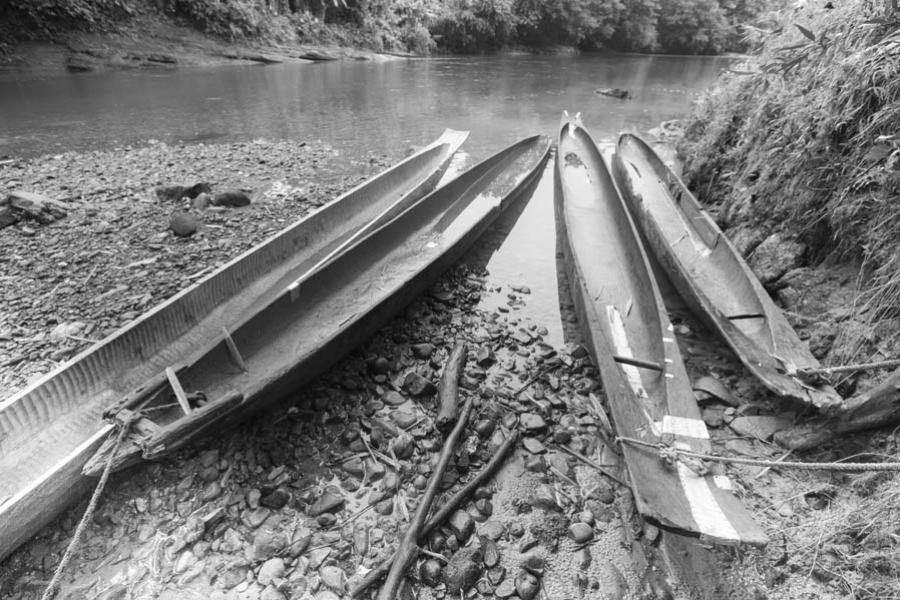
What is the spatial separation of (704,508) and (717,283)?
3.37 metres

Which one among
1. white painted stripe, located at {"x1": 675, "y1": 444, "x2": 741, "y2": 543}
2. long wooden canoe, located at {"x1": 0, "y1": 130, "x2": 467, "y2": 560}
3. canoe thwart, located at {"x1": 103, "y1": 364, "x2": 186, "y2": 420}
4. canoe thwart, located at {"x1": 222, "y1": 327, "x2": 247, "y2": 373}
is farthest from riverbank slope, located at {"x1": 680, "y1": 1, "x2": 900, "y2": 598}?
long wooden canoe, located at {"x1": 0, "y1": 130, "x2": 467, "y2": 560}

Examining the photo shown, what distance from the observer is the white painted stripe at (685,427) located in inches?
119

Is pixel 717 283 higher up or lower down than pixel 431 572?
higher up

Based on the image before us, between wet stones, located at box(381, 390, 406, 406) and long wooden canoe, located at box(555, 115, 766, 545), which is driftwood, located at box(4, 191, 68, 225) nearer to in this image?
wet stones, located at box(381, 390, 406, 406)

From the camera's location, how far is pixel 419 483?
299 centimetres

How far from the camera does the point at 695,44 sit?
46.9 meters

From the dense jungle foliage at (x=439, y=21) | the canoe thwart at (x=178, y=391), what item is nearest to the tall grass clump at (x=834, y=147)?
the dense jungle foliage at (x=439, y=21)

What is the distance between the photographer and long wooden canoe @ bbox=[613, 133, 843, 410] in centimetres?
344

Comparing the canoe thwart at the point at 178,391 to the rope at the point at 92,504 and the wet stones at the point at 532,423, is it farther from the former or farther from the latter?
the wet stones at the point at 532,423

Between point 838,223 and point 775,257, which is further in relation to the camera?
point 775,257

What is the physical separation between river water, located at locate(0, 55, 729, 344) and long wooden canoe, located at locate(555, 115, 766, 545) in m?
0.60

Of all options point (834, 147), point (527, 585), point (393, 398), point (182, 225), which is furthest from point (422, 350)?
point (834, 147)

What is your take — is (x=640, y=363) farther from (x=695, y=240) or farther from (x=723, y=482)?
(x=695, y=240)

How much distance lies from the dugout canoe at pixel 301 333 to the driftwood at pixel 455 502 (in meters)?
1.32
